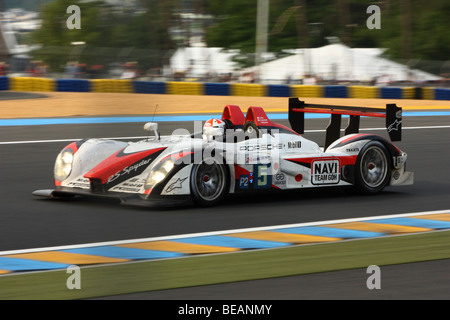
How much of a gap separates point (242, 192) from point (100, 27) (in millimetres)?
37140

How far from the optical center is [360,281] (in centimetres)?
530

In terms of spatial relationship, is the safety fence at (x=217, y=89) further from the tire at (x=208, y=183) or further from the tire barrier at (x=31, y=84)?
the tire at (x=208, y=183)

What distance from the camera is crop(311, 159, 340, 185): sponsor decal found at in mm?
8398

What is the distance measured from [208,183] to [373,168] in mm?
2121

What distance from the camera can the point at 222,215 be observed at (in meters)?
7.52

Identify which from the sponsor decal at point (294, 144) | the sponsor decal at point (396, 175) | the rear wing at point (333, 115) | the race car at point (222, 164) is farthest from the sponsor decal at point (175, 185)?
the sponsor decal at point (396, 175)

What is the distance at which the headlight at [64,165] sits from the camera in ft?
26.1

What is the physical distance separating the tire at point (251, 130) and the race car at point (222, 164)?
0.4 inches

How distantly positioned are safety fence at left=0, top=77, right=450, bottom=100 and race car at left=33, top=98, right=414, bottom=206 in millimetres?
13107

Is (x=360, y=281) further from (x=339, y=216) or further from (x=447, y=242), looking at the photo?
→ (x=339, y=216)

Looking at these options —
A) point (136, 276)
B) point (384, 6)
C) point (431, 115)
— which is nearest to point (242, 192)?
point (136, 276)

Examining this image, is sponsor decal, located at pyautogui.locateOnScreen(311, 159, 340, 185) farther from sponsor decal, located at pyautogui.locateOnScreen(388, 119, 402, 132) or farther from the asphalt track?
sponsor decal, located at pyautogui.locateOnScreen(388, 119, 402, 132)

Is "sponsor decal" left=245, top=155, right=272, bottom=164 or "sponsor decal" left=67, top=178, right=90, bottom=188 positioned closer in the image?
"sponsor decal" left=67, top=178, right=90, bottom=188

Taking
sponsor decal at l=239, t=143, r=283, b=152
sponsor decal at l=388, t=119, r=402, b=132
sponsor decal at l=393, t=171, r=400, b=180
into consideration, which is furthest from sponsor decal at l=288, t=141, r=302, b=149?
sponsor decal at l=393, t=171, r=400, b=180
